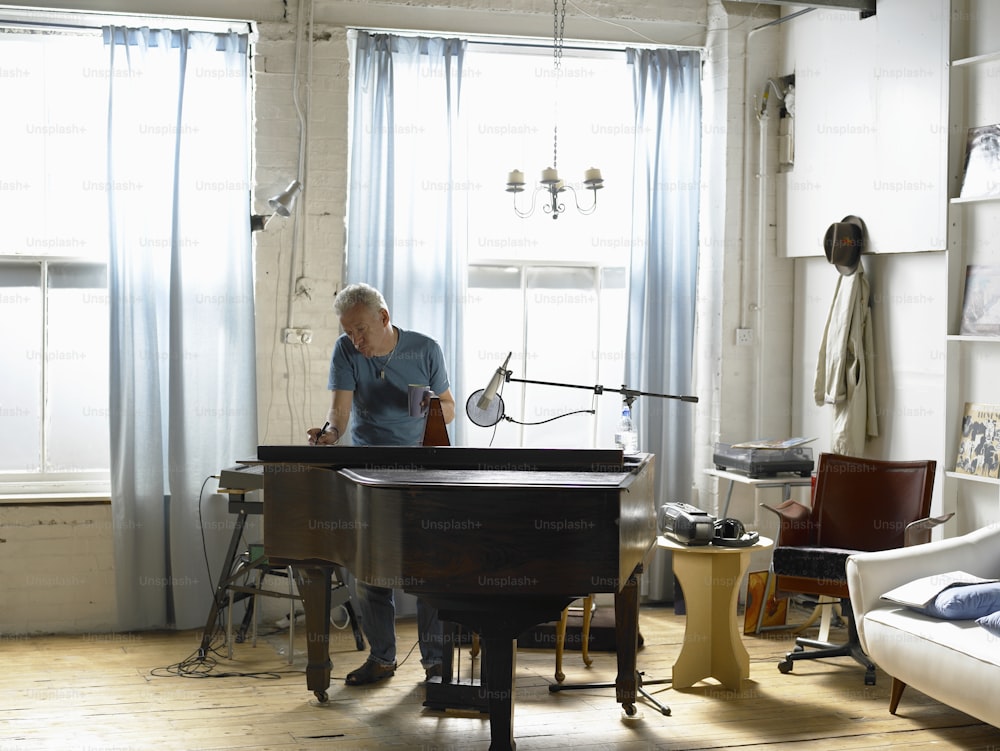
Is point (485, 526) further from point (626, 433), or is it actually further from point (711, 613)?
point (626, 433)

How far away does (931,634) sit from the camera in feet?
11.5

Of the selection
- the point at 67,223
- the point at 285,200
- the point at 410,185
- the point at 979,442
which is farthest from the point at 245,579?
the point at 979,442

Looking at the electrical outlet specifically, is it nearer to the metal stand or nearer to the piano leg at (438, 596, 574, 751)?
the metal stand

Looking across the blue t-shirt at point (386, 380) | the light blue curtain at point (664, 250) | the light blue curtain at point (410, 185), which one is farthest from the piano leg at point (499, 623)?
the light blue curtain at point (664, 250)

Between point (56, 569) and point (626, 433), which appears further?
point (626, 433)

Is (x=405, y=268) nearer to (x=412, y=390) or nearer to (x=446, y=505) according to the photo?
(x=412, y=390)

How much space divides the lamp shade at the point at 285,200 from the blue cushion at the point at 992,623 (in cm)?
319

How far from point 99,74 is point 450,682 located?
3.20m

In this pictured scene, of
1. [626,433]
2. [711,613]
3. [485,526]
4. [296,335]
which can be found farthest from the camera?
[626,433]

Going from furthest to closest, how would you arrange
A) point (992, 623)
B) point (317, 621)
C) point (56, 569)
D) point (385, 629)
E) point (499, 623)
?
point (56, 569) → point (385, 629) → point (317, 621) → point (992, 623) → point (499, 623)

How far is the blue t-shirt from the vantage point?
163 inches

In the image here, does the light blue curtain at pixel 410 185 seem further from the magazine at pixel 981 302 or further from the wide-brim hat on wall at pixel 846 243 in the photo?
the magazine at pixel 981 302

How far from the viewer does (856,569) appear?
384 centimetres

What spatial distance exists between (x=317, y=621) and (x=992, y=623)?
218cm
